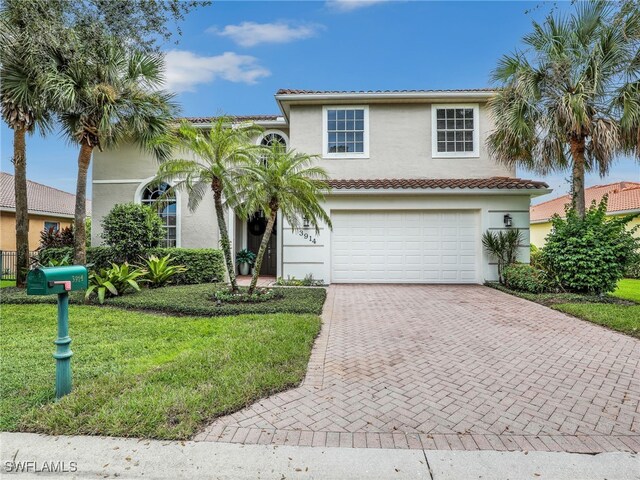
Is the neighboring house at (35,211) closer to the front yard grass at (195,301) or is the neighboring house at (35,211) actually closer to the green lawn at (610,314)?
the front yard grass at (195,301)

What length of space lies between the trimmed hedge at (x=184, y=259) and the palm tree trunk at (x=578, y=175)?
11.7 metres

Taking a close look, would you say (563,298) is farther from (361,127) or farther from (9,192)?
(9,192)

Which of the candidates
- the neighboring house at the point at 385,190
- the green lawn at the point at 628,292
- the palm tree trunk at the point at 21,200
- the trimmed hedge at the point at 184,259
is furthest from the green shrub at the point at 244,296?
the green lawn at the point at 628,292

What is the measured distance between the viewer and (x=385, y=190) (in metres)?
11.8

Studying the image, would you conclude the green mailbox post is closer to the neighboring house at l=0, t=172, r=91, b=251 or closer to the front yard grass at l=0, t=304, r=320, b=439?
the front yard grass at l=0, t=304, r=320, b=439

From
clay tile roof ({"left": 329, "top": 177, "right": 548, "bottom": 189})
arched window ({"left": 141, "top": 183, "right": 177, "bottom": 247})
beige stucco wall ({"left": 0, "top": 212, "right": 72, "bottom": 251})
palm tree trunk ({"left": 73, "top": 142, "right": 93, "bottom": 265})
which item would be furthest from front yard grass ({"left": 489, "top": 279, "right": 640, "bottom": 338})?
beige stucco wall ({"left": 0, "top": 212, "right": 72, "bottom": 251})

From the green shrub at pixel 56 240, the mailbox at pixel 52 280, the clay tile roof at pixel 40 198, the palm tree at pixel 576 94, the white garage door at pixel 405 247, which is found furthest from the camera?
the clay tile roof at pixel 40 198

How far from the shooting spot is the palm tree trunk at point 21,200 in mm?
11016

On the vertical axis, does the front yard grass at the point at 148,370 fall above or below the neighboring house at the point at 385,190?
below

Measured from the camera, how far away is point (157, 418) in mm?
3129

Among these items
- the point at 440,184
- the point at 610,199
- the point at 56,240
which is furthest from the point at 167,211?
the point at 610,199

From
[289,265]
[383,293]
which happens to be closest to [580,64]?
[383,293]

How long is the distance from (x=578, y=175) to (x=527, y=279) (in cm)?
345

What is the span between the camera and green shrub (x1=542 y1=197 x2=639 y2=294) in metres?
9.27
